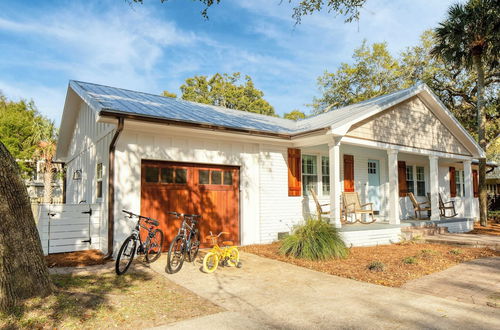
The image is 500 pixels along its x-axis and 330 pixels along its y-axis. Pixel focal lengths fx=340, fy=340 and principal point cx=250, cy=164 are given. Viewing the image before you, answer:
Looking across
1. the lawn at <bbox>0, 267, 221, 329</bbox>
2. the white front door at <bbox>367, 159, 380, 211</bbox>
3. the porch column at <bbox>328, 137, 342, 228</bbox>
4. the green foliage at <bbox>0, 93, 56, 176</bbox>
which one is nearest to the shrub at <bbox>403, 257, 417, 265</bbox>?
the porch column at <bbox>328, 137, 342, 228</bbox>

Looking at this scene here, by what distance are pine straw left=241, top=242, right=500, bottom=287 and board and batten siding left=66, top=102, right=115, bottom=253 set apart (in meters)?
3.89

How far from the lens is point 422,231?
1081 cm

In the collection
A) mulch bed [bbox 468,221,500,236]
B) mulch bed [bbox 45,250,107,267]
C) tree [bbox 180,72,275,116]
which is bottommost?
mulch bed [bbox 468,221,500,236]

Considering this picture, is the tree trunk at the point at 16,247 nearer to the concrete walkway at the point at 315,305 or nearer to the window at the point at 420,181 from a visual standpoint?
the concrete walkway at the point at 315,305

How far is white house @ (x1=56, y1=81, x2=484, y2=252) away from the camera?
306 inches

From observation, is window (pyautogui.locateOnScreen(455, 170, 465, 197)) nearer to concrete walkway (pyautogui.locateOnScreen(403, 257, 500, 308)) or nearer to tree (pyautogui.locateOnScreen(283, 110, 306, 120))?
concrete walkway (pyautogui.locateOnScreen(403, 257, 500, 308))

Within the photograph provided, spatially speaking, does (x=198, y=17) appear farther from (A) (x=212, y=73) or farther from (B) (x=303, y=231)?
(A) (x=212, y=73)

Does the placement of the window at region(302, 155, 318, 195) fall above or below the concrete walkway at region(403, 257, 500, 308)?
above

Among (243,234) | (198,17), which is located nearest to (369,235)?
(243,234)

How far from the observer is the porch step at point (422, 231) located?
10.3 m

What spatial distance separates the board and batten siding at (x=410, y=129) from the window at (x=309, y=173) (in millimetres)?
1870

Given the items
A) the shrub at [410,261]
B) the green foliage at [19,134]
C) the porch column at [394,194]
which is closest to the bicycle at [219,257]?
the shrub at [410,261]

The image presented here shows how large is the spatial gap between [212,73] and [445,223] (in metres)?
25.1

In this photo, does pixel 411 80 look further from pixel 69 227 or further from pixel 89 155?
pixel 69 227
